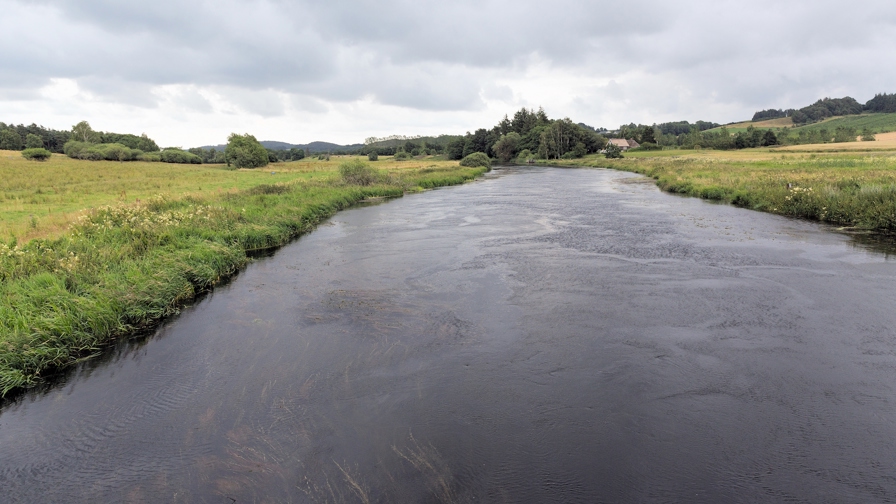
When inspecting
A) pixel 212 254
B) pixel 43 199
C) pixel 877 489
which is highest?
pixel 43 199

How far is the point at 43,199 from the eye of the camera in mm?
23734

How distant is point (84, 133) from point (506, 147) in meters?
82.8

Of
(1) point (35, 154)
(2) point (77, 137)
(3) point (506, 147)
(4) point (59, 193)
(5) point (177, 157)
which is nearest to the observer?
(4) point (59, 193)

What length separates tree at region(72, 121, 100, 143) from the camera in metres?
79.6

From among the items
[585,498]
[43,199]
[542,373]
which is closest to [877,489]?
[585,498]

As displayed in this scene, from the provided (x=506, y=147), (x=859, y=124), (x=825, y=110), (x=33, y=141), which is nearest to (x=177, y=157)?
(x=33, y=141)

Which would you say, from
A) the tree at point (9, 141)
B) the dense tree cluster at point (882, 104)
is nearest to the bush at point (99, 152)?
the tree at point (9, 141)

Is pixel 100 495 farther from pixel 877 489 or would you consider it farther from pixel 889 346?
Result: pixel 889 346

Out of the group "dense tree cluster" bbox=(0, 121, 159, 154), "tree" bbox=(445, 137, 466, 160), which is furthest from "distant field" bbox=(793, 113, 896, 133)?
"dense tree cluster" bbox=(0, 121, 159, 154)

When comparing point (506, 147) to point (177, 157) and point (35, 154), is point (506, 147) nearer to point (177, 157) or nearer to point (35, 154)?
point (177, 157)

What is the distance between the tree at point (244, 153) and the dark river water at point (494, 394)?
168ft

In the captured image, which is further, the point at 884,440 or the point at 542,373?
the point at 542,373

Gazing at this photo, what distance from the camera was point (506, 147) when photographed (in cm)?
10962

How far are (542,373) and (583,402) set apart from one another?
40.8 inches
